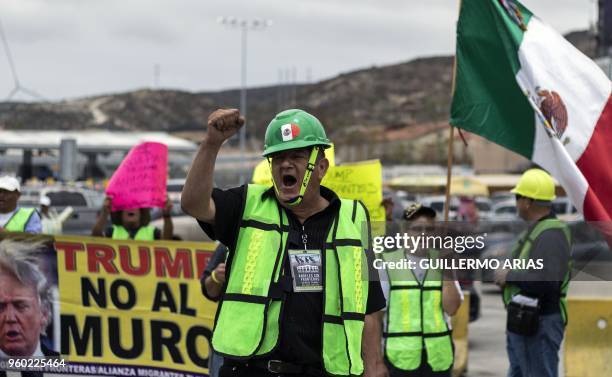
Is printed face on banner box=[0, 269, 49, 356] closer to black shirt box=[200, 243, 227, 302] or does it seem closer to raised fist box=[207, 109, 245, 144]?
black shirt box=[200, 243, 227, 302]

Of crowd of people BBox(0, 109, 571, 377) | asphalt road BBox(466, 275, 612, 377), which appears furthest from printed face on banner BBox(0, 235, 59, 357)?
crowd of people BBox(0, 109, 571, 377)

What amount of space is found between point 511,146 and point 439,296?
106 cm

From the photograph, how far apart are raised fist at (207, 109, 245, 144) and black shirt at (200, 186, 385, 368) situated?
0.94 feet

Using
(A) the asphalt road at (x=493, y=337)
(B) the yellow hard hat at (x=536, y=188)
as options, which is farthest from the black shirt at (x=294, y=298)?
(B) the yellow hard hat at (x=536, y=188)

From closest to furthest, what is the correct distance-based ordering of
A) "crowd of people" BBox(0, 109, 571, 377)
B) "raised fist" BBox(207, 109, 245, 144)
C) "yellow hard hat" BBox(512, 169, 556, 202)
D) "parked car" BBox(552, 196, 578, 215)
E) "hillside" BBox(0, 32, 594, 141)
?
"raised fist" BBox(207, 109, 245, 144) → "crowd of people" BBox(0, 109, 571, 377) → "yellow hard hat" BBox(512, 169, 556, 202) → "parked car" BBox(552, 196, 578, 215) → "hillside" BBox(0, 32, 594, 141)

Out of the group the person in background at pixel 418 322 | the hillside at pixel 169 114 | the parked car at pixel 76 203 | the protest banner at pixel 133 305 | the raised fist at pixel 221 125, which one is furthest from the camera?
the hillside at pixel 169 114

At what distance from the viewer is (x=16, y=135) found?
82.6 meters

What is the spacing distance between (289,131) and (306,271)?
21.1 inches

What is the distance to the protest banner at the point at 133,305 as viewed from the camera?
8922 millimetres

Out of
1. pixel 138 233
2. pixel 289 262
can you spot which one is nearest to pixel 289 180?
pixel 289 262

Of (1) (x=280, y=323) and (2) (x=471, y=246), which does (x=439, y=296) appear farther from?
(1) (x=280, y=323)

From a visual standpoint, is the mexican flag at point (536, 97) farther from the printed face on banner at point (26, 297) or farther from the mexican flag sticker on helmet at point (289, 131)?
the printed face on banner at point (26, 297)

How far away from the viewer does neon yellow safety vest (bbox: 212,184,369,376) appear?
4215 mm

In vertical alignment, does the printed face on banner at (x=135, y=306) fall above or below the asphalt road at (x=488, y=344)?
above
